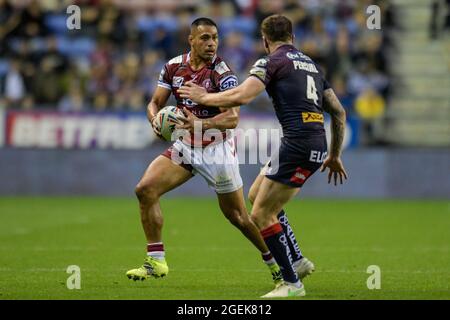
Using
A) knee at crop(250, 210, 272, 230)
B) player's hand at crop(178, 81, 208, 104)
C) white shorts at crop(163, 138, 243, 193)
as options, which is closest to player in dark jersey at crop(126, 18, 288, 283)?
white shorts at crop(163, 138, 243, 193)

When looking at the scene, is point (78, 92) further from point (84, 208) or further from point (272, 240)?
point (272, 240)

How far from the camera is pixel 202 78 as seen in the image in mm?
10539

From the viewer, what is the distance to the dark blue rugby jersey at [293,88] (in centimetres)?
941

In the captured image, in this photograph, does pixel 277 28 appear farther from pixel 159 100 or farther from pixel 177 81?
pixel 159 100

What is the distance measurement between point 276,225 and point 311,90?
134 centimetres

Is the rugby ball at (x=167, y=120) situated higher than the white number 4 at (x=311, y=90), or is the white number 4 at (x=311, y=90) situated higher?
the white number 4 at (x=311, y=90)

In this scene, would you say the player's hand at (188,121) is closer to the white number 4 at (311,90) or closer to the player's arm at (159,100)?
the player's arm at (159,100)

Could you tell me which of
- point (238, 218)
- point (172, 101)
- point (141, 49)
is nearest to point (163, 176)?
point (238, 218)

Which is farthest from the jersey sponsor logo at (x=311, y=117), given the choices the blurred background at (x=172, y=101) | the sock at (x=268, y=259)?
the blurred background at (x=172, y=101)

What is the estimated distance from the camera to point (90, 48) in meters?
24.4

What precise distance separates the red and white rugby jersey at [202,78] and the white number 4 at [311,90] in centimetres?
102

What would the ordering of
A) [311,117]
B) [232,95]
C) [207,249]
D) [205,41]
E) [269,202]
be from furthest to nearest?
[207,249] < [205,41] < [311,117] < [269,202] < [232,95]
